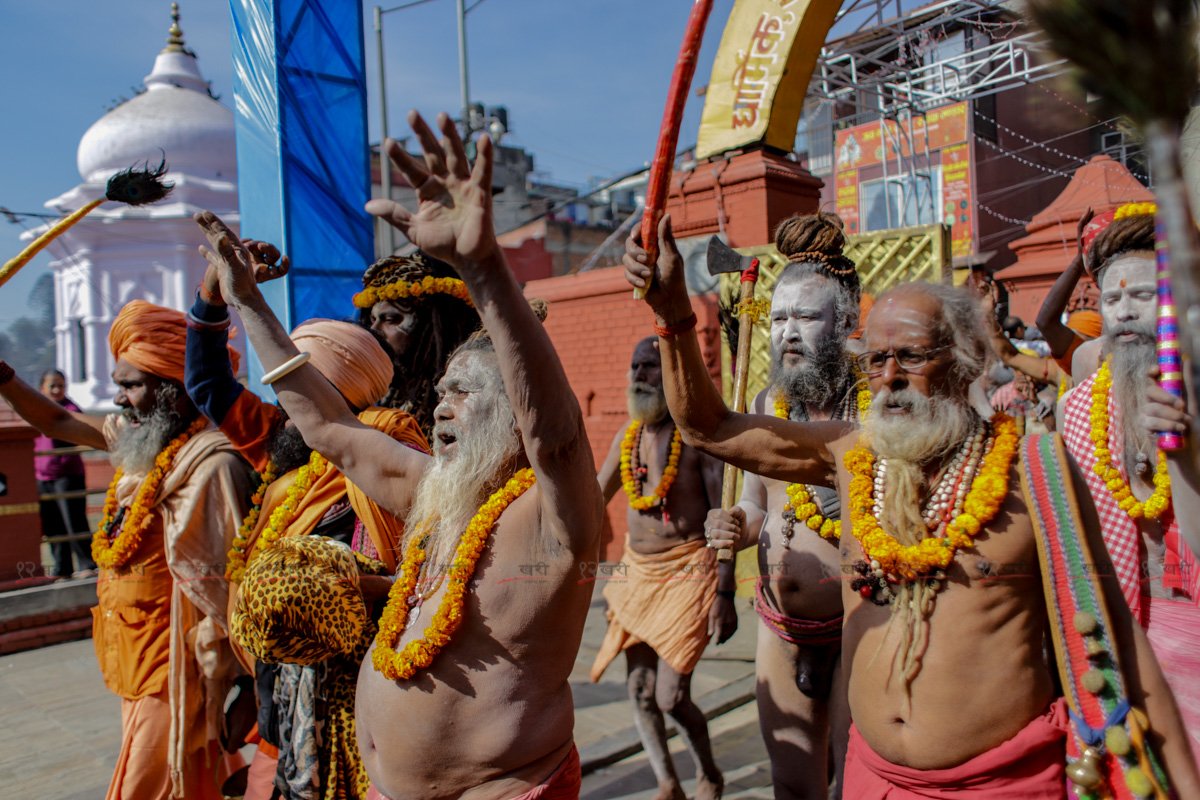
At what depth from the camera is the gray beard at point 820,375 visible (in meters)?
3.04

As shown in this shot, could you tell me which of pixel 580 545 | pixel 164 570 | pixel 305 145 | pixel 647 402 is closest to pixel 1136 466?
pixel 580 545

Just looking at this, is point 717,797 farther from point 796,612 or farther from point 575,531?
point 575,531

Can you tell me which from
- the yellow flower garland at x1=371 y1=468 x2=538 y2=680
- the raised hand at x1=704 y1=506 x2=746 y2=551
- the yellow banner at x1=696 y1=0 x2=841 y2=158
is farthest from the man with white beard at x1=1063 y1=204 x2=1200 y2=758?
the yellow banner at x1=696 y1=0 x2=841 y2=158

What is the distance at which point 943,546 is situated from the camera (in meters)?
1.83

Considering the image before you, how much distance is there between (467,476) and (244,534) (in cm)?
143

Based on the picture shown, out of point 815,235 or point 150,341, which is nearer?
point 815,235

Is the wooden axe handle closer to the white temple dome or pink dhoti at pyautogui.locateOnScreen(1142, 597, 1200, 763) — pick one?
pink dhoti at pyautogui.locateOnScreen(1142, 597, 1200, 763)

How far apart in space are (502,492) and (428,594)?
0.33 meters

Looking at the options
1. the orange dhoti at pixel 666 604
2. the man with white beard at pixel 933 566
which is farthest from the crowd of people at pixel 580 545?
the orange dhoti at pixel 666 604

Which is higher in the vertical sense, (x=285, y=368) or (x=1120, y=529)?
(x=285, y=368)

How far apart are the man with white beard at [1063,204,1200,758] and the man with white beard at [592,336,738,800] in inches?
73.5

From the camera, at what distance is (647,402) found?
4375mm

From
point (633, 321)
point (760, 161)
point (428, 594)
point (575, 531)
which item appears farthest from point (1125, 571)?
point (633, 321)

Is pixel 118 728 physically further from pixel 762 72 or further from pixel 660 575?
pixel 762 72
